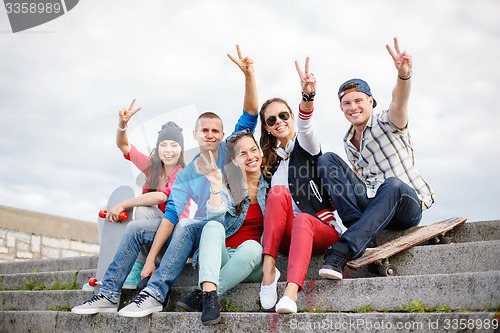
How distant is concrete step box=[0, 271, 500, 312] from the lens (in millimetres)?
2395

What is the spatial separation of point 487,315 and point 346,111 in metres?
1.70

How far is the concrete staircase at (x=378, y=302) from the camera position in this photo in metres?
2.33

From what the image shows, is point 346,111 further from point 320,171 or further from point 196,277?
point 196,277

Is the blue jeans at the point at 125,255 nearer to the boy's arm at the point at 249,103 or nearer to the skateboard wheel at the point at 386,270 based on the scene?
the boy's arm at the point at 249,103

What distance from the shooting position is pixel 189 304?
3049 mm

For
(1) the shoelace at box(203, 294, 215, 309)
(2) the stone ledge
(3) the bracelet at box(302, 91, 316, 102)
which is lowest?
(1) the shoelace at box(203, 294, 215, 309)

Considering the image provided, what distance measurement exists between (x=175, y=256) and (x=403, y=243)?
1.34m

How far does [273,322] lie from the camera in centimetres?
263

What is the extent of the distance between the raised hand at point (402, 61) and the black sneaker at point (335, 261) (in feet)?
3.64

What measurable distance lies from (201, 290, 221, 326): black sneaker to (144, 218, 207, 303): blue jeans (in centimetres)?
35

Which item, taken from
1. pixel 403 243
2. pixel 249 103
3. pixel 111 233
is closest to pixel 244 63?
pixel 249 103

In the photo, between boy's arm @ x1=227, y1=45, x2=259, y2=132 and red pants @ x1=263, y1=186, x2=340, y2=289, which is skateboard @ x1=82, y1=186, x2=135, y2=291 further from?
red pants @ x1=263, y1=186, x2=340, y2=289

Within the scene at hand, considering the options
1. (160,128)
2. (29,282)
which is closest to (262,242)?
(160,128)

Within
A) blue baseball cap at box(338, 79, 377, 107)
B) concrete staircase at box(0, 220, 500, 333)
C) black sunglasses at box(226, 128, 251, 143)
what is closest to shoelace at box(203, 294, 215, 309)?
concrete staircase at box(0, 220, 500, 333)
